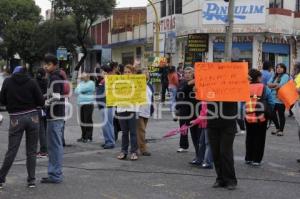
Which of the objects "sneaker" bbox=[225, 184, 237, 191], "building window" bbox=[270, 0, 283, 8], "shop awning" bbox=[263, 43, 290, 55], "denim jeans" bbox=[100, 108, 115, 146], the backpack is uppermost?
"building window" bbox=[270, 0, 283, 8]

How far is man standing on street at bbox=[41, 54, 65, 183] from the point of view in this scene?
834cm

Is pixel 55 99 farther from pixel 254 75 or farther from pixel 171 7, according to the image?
pixel 171 7

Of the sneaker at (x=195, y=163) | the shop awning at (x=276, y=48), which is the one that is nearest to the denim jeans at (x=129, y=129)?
the sneaker at (x=195, y=163)

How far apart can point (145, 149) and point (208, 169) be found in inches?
72.7

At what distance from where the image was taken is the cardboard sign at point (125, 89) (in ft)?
34.9

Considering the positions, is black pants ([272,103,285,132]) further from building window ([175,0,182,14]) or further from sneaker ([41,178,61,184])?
building window ([175,0,182,14])

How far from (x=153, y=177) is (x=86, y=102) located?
4436 mm

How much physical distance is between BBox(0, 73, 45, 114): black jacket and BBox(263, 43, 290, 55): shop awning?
26677mm

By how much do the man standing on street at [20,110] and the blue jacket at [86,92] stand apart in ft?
15.5

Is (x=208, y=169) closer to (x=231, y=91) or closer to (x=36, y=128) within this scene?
(x=231, y=91)

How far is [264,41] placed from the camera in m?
33.1

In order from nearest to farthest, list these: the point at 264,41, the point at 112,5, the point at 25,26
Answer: the point at 264,41, the point at 112,5, the point at 25,26

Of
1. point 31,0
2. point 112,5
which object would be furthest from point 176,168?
point 31,0

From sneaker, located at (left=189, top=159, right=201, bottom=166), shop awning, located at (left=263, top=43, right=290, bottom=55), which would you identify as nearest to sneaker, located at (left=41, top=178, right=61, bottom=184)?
sneaker, located at (left=189, top=159, right=201, bottom=166)
